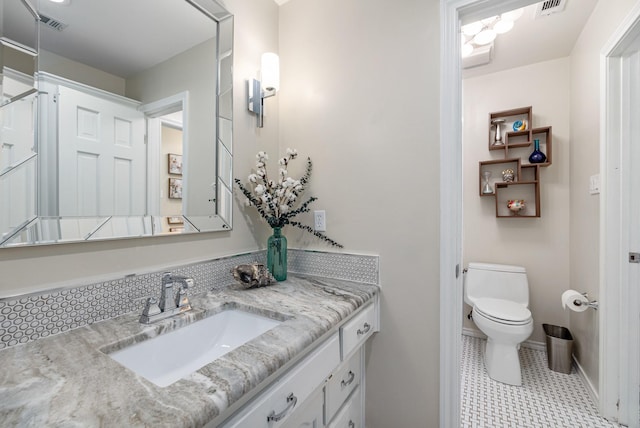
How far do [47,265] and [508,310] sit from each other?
98.9 inches

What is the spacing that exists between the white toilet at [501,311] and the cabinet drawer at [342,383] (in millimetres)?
1178

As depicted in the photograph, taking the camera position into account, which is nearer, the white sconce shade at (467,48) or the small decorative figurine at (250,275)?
the small decorative figurine at (250,275)

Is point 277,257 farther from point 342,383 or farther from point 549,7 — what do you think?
point 549,7

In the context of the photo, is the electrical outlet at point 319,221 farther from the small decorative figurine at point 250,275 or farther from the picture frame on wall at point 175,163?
the picture frame on wall at point 175,163

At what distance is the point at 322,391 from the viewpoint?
0.98 m

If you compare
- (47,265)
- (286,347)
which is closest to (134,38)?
(47,265)

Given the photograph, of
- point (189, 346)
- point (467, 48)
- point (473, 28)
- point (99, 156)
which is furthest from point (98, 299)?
point (467, 48)

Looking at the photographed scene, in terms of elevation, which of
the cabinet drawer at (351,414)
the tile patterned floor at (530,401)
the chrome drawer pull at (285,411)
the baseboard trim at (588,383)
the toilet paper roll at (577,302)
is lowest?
the tile patterned floor at (530,401)

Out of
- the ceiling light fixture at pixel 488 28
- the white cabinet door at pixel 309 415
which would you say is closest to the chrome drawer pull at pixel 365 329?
the white cabinet door at pixel 309 415

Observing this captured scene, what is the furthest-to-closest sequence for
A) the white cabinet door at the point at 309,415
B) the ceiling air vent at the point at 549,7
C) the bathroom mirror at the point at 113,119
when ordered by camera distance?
the ceiling air vent at the point at 549,7 < the white cabinet door at the point at 309,415 < the bathroom mirror at the point at 113,119

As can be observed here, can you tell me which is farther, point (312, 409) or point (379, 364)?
point (379, 364)

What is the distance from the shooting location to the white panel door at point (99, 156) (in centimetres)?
79

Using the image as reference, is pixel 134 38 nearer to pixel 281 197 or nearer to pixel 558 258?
pixel 281 197

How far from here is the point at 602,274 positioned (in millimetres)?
1546
